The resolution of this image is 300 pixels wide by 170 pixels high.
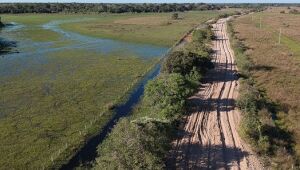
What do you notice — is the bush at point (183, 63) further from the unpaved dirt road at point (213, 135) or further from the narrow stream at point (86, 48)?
the narrow stream at point (86, 48)

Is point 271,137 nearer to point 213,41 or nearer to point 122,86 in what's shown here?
point 122,86

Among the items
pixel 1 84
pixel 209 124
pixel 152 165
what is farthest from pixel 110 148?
pixel 1 84

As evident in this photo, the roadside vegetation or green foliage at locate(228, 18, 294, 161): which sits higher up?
the roadside vegetation

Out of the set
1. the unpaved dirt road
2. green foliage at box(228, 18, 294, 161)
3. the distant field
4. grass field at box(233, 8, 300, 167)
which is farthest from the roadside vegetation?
grass field at box(233, 8, 300, 167)

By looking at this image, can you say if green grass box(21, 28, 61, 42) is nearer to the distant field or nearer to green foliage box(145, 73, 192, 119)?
the distant field

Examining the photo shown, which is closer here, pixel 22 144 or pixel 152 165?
pixel 152 165

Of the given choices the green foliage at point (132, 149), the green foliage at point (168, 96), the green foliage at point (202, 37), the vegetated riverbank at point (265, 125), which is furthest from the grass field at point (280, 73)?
the green foliage at point (168, 96)
